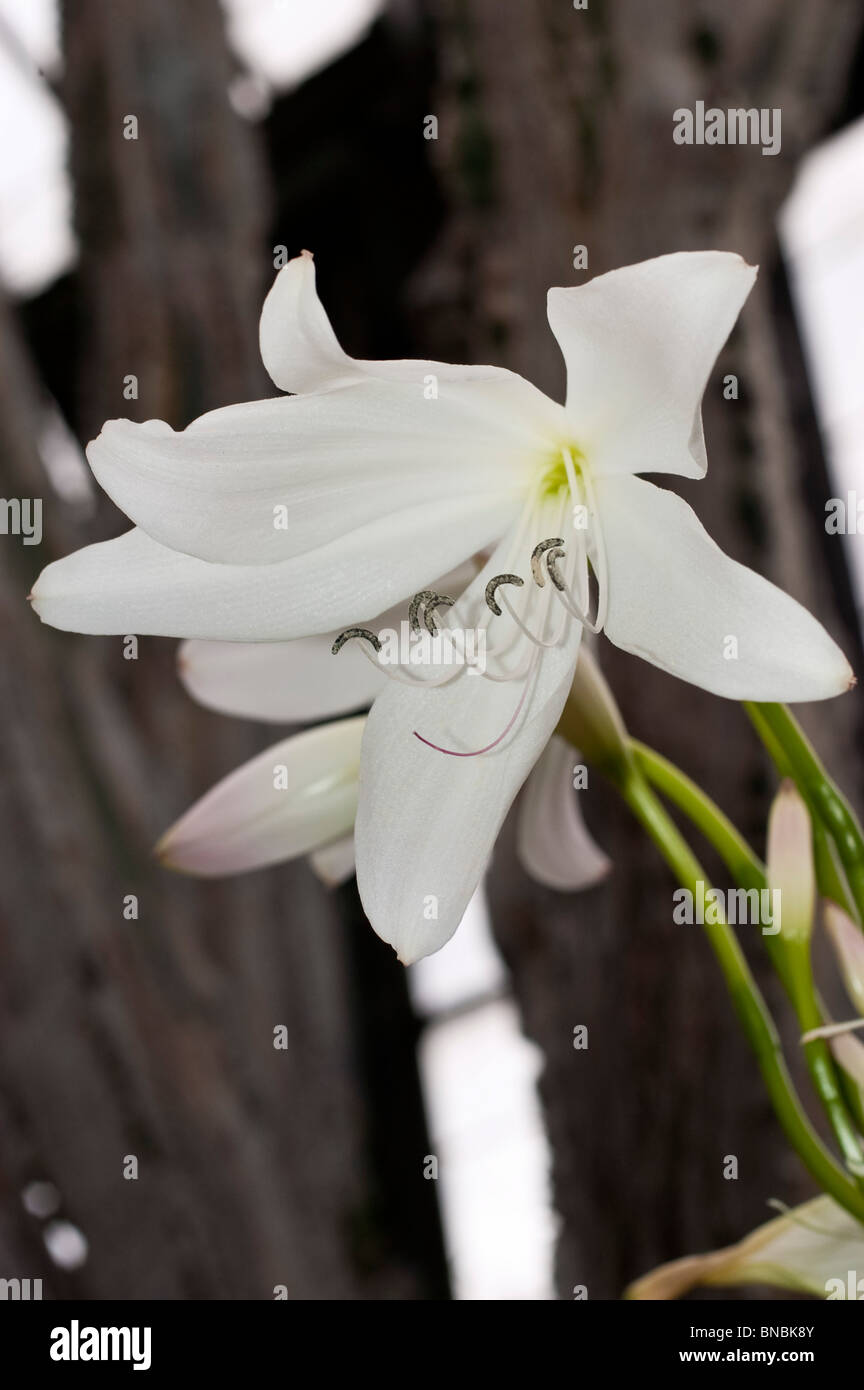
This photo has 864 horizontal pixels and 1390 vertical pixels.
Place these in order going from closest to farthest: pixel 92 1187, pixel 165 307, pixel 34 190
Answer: pixel 92 1187
pixel 165 307
pixel 34 190

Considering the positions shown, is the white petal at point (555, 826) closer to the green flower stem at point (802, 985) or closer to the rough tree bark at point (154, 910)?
the green flower stem at point (802, 985)

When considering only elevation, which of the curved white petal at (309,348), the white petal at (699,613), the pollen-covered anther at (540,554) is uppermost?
the curved white petal at (309,348)

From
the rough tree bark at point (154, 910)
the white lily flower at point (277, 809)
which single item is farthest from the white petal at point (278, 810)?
the rough tree bark at point (154, 910)

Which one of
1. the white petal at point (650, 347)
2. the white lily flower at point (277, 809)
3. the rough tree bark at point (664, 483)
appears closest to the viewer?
the white petal at point (650, 347)

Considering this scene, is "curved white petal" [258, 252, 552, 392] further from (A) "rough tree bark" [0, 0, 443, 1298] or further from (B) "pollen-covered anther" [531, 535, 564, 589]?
(A) "rough tree bark" [0, 0, 443, 1298]
